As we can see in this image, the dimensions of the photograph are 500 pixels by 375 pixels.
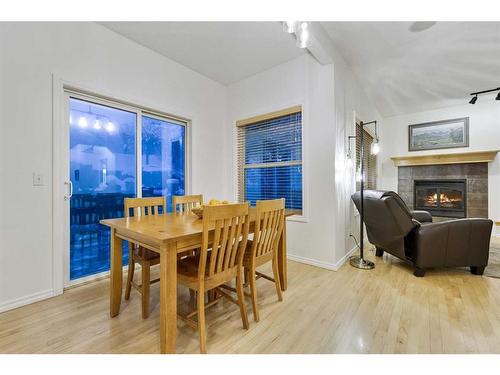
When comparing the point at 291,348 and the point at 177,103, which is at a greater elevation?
the point at 177,103

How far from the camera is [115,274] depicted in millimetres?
1710

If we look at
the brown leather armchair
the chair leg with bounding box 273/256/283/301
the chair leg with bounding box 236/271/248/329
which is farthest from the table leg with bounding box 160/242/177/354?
the brown leather armchair

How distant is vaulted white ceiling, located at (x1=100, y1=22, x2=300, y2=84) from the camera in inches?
94.6

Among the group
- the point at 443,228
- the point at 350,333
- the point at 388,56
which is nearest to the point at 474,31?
the point at 388,56

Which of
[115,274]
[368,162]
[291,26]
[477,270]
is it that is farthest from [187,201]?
[368,162]

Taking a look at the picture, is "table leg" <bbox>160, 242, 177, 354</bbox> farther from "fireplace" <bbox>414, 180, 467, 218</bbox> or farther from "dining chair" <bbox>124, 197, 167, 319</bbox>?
"fireplace" <bbox>414, 180, 467, 218</bbox>

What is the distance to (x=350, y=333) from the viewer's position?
60.2 inches

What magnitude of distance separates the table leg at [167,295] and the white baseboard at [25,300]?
147 cm

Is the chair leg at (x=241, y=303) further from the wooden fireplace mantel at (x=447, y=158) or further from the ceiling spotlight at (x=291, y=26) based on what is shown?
the wooden fireplace mantel at (x=447, y=158)

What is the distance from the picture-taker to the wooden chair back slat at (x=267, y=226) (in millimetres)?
1648
